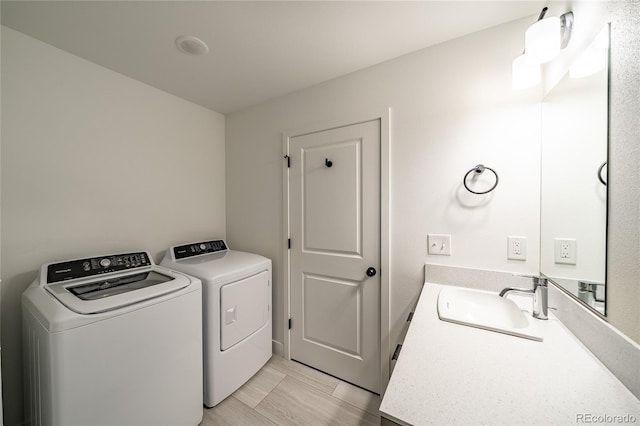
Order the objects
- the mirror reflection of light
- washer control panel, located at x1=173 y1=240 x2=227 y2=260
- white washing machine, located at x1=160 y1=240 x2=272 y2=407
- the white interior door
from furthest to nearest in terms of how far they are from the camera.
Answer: washer control panel, located at x1=173 y1=240 x2=227 y2=260, the white interior door, white washing machine, located at x1=160 y1=240 x2=272 y2=407, the mirror reflection of light

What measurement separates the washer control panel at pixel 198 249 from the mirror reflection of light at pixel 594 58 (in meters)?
2.58

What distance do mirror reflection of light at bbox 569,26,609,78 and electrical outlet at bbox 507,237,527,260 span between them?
786 millimetres

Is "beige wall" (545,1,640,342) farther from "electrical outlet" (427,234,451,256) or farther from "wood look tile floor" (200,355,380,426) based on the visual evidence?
"wood look tile floor" (200,355,380,426)

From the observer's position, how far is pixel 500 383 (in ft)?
2.08

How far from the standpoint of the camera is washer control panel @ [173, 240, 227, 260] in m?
1.88

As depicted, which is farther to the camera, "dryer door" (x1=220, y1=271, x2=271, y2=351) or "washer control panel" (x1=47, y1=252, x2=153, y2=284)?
"dryer door" (x1=220, y1=271, x2=271, y2=351)

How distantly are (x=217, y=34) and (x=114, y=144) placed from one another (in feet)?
3.72

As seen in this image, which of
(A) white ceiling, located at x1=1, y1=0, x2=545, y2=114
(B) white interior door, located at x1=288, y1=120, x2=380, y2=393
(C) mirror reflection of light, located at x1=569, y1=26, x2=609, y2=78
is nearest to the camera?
(C) mirror reflection of light, located at x1=569, y1=26, x2=609, y2=78

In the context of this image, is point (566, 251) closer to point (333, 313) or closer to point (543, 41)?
point (543, 41)

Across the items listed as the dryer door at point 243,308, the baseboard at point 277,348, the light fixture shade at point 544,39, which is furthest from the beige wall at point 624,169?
the baseboard at point 277,348

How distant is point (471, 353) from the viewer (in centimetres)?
77

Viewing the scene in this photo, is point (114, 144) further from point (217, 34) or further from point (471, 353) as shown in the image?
point (471, 353)

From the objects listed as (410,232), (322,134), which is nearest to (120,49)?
(322,134)

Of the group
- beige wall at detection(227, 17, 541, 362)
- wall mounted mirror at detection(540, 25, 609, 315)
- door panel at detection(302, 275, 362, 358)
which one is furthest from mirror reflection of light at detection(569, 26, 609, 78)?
door panel at detection(302, 275, 362, 358)
